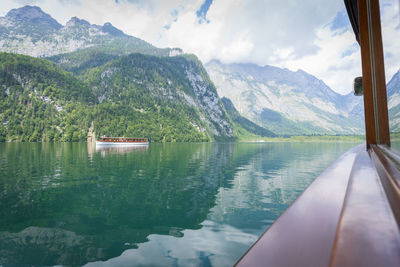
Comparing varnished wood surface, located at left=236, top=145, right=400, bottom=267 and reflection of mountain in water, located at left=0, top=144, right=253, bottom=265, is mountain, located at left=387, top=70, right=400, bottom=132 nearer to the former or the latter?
varnished wood surface, located at left=236, top=145, right=400, bottom=267

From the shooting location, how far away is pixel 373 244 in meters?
0.41

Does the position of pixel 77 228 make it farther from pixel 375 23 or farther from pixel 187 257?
pixel 375 23

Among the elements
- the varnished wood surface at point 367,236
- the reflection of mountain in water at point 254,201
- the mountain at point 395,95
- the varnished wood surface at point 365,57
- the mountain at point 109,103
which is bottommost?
the reflection of mountain in water at point 254,201

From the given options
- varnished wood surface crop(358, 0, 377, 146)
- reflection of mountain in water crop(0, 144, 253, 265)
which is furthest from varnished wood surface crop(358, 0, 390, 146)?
reflection of mountain in water crop(0, 144, 253, 265)

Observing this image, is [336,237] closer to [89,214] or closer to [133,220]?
[133,220]

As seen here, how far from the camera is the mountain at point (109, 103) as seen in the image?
102 metres

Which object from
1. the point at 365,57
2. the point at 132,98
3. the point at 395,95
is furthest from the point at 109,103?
the point at 395,95

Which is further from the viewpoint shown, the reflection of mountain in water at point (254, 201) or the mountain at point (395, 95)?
the reflection of mountain in water at point (254, 201)

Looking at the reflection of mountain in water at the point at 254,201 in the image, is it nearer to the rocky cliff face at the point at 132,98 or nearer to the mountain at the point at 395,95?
the mountain at the point at 395,95

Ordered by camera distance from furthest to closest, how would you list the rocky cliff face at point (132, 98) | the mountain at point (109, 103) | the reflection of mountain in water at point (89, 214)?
the rocky cliff face at point (132, 98), the mountain at point (109, 103), the reflection of mountain in water at point (89, 214)

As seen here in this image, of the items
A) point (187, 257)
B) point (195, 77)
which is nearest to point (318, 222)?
point (187, 257)

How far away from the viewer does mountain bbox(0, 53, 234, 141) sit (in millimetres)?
102438

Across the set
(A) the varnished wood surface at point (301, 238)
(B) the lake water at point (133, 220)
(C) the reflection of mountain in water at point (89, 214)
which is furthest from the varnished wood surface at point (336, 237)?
(C) the reflection of mountain in water at point (89, 214)

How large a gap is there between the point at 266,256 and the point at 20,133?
117 metres
